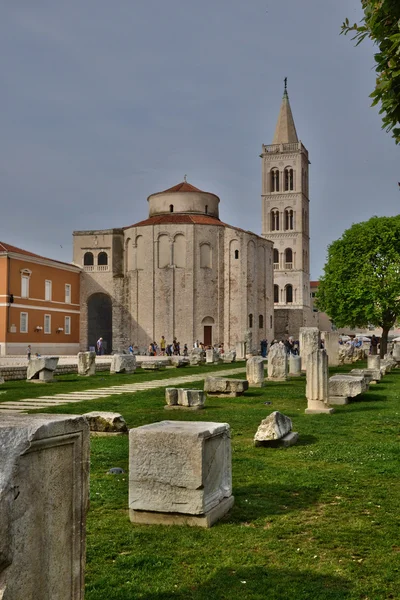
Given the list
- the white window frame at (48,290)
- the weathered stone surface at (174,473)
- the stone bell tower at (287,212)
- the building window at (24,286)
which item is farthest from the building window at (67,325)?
the weathered stone surface at (174,473)

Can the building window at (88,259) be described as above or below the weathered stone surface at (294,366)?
above

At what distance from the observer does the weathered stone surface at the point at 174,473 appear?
187 inches

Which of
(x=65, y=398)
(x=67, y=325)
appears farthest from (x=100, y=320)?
(x=65, y=398)

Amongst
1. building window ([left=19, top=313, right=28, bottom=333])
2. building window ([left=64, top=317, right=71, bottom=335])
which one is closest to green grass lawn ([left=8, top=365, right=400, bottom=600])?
building window ([left=19, top=313, right=28, bottom=333])

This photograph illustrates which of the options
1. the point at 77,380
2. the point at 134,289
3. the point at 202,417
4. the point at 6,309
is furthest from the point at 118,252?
the point at 202,417

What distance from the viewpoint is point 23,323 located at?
42500 millimetres

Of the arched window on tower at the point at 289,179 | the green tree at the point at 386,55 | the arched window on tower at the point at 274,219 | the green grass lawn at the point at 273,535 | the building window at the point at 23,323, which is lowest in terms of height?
the green grass lawn at the point at 273,535

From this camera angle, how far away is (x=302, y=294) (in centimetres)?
7456

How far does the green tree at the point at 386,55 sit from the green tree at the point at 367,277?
31.0 m

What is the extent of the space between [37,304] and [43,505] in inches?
1701

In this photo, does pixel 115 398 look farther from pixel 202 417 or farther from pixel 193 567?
pixel 193 567

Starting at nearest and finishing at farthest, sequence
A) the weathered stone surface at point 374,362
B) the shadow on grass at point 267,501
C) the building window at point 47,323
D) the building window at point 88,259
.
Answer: the shadow on grass at point 267,501 < the weathered stone surface at point 374,362 < the building window at point 47,323 < the building window at point 88,259

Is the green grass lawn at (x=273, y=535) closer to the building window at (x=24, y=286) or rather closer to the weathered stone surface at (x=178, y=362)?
the weathered stone surface at (x=178, y=362)

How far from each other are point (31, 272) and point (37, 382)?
1032 inches
